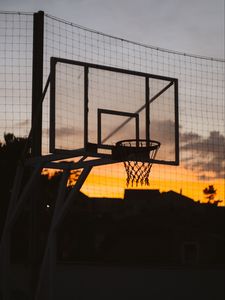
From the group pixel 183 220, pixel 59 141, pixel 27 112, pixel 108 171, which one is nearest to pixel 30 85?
pixel 27 112

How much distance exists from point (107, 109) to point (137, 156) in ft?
2.72

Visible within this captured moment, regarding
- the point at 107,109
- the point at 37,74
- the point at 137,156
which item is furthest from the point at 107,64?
the point at 137,156

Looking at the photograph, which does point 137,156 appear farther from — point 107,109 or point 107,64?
point 107,64

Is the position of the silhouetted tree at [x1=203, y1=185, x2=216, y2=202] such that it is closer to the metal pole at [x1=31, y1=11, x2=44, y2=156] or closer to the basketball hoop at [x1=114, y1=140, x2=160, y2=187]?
the metal pole at [x1=31, y1=11, x2=44, y2=156]

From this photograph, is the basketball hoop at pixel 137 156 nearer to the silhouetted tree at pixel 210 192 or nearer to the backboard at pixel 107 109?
the backboard at pixel 107 109

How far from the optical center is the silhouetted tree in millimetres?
54375

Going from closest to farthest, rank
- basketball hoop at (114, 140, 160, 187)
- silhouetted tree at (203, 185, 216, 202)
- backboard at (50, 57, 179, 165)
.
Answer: backboard at (50, 57, 179, 165) < basketball hoop at (114, 140, 160, 187) < silhouetted tree at (203, 185, 216, 202)

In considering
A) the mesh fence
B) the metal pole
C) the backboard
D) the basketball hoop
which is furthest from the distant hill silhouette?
the basketball hoop

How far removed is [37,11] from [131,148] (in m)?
2.88

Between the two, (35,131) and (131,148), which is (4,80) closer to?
(35,131)

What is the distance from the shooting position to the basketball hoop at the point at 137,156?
8.13 metres

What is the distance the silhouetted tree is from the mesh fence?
43466 mm

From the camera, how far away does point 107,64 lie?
367 inches

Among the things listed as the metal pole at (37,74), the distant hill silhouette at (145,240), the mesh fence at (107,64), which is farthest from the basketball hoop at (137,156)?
the distant hill silhouette at (145,240)
